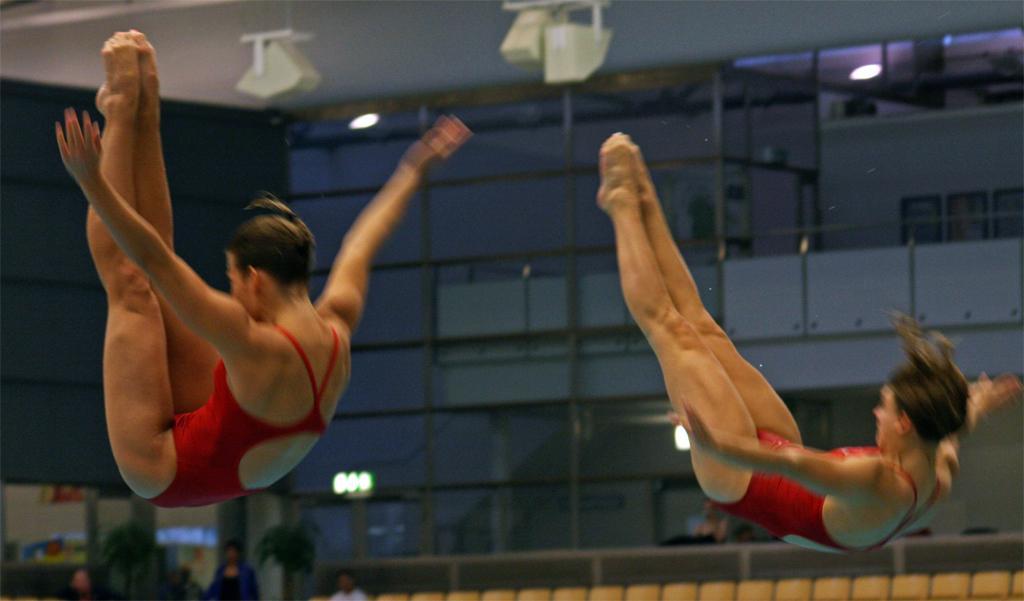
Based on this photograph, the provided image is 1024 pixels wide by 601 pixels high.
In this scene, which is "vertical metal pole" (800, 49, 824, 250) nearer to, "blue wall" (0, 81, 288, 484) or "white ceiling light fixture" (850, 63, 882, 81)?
"white ceiling light fixture" (850, 63, 882, 81)

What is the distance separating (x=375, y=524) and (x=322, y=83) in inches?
185

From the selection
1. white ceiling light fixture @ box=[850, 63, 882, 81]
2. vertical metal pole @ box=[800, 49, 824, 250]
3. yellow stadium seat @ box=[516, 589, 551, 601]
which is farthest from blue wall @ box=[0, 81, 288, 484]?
white ceiling light fixture @ box=[850, 63, 882, 81]

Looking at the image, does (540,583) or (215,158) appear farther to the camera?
(215,158)

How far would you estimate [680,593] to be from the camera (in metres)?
12.1

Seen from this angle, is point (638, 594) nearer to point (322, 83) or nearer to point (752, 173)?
point (752, 173)

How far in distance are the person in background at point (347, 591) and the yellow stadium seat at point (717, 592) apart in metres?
3.11

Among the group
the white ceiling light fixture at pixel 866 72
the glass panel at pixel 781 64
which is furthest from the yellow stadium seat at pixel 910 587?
the white ceiling light fixture at pixel 866 72

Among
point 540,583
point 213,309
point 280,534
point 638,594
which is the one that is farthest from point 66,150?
point 280,534

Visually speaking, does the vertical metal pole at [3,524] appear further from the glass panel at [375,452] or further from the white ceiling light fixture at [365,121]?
the white ceiling light fixture at [365,121]

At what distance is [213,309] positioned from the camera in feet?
11.5

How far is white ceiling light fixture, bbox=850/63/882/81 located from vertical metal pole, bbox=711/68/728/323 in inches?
79.1

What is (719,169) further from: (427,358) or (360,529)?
(360,529)

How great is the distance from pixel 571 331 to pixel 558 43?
3848 mm

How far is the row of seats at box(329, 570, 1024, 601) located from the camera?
11.3 meters
